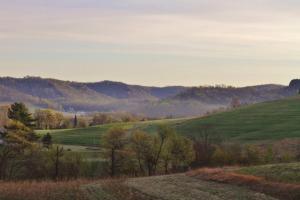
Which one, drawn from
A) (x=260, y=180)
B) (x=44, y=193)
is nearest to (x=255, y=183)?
(x=260, y=180)

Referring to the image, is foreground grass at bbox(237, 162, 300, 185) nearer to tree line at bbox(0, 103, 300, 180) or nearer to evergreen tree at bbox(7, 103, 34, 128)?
tree line at bbox(0, 103, 300, 180)

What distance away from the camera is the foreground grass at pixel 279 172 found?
58931 mm

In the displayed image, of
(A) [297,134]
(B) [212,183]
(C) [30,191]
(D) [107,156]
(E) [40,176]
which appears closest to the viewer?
(C) [30,191]

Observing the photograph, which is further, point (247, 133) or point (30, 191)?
point (247, 133)

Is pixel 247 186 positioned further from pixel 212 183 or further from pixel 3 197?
pixel 3 197

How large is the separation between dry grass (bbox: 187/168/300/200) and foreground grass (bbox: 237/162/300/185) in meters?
1.42

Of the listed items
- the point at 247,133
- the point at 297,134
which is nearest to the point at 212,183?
the point at 297,134

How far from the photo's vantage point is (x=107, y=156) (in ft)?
435

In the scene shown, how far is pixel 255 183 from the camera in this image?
59688 millimetres

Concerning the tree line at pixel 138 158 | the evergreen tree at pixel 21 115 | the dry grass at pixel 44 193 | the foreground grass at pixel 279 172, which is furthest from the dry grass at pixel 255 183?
the evergreen tree at pixel 21 115

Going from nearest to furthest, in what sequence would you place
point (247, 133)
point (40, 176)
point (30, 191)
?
point (30, 191) → point (40, 176) → point (247, 133)

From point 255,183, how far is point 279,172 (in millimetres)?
5196

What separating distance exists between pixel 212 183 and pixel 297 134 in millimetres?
105237

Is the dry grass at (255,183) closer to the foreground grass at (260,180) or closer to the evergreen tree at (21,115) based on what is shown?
the foreground grass at (260,180)
